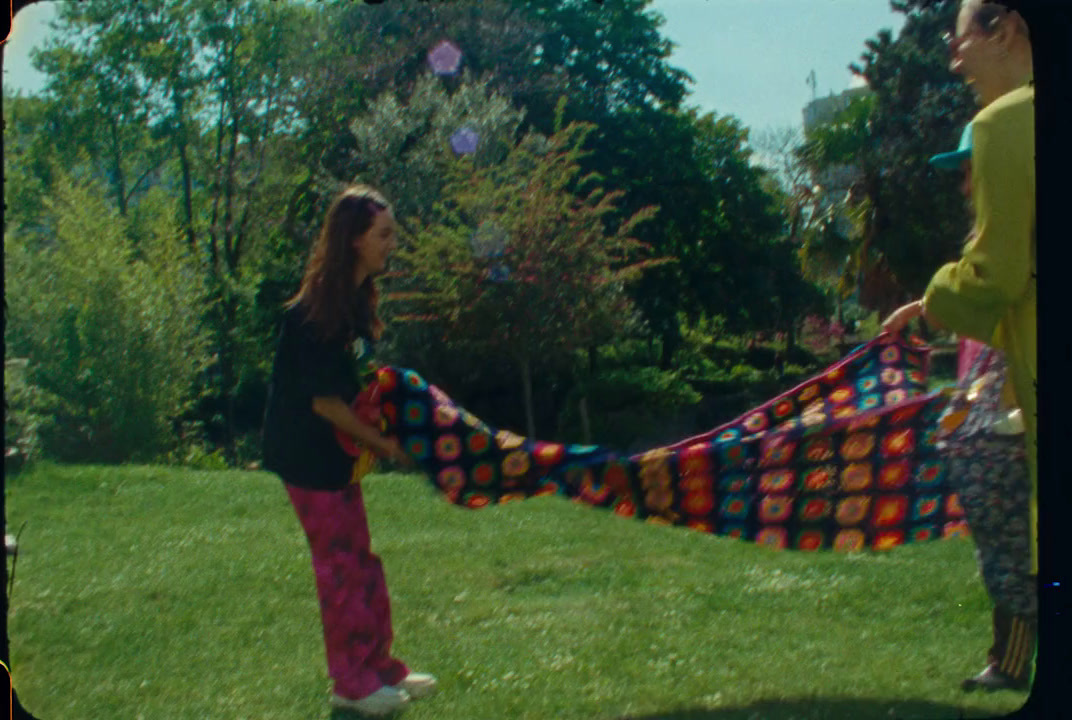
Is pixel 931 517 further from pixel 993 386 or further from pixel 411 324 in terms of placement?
pixel 411 324

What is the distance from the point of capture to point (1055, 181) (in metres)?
2.85

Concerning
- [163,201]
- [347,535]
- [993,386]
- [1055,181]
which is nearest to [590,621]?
[347,535]

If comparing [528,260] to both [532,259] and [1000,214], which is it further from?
[1000,214]

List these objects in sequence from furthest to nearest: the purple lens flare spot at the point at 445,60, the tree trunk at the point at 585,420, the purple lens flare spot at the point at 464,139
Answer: the tree trunk at the point at 585,420
the purple lens flare spot at the point at 464,139
the purple lens flare spot at the point at 445,60

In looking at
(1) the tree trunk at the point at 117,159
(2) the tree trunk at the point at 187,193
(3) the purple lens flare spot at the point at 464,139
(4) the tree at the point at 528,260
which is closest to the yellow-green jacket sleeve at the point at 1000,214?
(4) the tree at the point at 528,260

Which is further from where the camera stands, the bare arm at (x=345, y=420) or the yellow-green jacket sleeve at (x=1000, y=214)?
the bare arm at (x=345, y=420)

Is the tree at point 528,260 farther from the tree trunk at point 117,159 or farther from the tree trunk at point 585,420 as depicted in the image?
the tree trunk at point 117,159

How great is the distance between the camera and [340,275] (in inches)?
129

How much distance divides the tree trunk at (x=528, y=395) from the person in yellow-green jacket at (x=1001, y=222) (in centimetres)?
372

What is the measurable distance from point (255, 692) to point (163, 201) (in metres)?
3.23

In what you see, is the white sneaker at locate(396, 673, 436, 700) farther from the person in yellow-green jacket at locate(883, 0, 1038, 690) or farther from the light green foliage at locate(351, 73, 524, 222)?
the light green foliage at locate(351, 73, 524, 222)

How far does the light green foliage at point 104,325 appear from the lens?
17.3 feet

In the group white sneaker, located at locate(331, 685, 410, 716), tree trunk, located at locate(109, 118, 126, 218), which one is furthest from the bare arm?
tree trunk, located at locate(109, 118, 126, 218)

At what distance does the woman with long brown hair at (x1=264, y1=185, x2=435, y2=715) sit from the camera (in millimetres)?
3258
